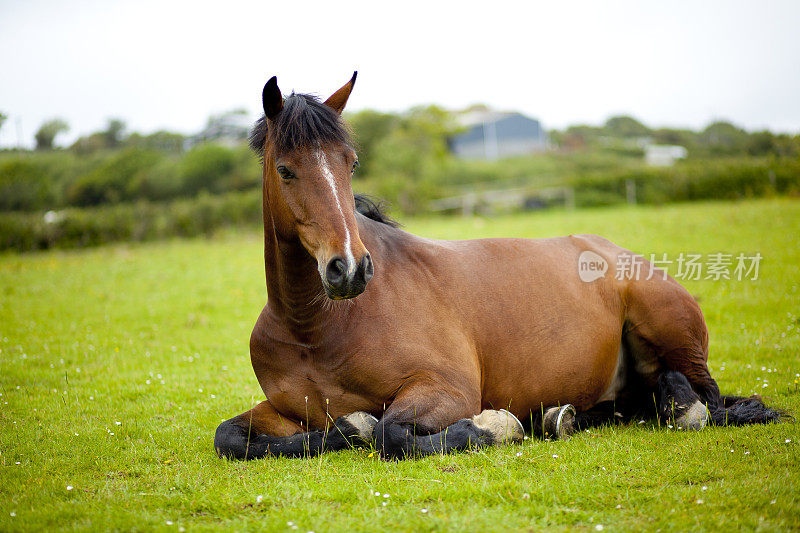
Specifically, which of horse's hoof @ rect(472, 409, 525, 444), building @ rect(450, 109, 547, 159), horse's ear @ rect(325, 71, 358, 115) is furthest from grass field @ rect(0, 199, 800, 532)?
building @ rect(450, 109, 547, 159)

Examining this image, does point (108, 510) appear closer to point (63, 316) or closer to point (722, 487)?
point (722, 487)

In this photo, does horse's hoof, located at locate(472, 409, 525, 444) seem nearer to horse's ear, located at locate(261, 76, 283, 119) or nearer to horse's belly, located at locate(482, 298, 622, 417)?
horse's belly, located at locate(482, 298, 622, 417)

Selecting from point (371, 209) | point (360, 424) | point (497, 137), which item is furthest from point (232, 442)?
point (497, 137)

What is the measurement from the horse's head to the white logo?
261cm

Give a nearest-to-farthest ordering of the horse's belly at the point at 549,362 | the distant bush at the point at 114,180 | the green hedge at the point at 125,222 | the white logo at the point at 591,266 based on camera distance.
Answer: the horse's belly at the point at 549,362 → the white logo at the point at 591,266 → the green hedge at the point at 125,222 → the distant bush at the point at 114,180

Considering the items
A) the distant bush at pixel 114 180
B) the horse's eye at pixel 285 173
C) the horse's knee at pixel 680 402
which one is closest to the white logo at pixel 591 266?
the horse's knee at pixel 680 402

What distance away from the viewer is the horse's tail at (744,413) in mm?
5023

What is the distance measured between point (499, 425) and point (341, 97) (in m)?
2.84

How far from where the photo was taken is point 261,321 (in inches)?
197

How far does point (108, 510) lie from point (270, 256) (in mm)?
2035

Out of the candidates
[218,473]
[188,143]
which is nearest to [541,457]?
[218,473]

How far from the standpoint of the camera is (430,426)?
432 cm

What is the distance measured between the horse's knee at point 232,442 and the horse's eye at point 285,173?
2009 millimetres

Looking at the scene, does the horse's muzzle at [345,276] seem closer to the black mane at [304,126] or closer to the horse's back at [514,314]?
the black mane at [304,126]
